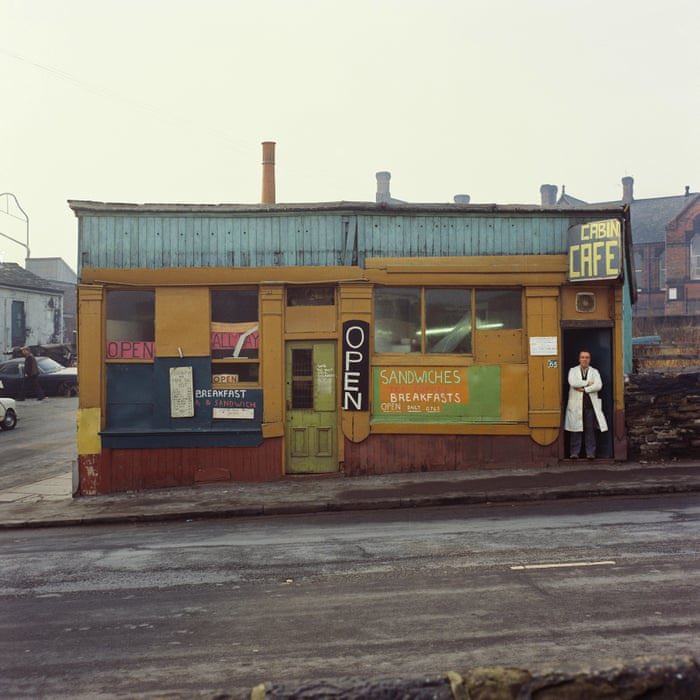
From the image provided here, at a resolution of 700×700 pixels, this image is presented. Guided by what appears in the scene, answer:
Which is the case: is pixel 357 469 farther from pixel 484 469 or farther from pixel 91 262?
pixel 91 262

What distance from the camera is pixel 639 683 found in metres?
3.11

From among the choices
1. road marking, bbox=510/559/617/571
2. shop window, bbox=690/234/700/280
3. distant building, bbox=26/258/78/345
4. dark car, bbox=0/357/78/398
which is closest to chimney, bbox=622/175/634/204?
shop window, bbox=690/234/700/280

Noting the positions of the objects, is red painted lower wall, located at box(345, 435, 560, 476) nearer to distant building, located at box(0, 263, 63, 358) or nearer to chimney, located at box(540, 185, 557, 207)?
distant building, located at box(0, 263, 63, 358)

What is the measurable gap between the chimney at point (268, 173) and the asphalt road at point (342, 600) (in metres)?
8.65

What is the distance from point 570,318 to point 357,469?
483 centimetres

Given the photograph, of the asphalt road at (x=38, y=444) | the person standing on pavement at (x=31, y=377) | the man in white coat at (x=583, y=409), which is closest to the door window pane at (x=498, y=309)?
the man in white coat at (x=583, y=409)

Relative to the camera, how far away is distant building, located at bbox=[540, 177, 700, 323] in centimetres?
5662

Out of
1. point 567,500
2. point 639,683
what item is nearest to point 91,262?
point 567,500

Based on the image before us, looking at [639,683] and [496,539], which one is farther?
[496,539]

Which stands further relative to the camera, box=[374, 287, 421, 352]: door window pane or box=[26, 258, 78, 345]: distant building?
box=[26, 258, 78, 345]: distant building

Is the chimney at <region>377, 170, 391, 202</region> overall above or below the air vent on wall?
above

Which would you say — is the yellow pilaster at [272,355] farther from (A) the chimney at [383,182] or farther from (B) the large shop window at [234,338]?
(A) the chimney at [383,182]

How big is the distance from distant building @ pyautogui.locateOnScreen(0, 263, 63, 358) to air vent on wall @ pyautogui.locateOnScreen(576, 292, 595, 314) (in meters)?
35.0

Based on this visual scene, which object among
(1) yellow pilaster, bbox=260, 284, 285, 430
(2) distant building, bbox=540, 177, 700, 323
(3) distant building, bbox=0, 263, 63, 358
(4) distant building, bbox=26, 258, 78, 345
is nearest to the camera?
(1) yellow pilaster, bbox=260, 284, 285, 430
